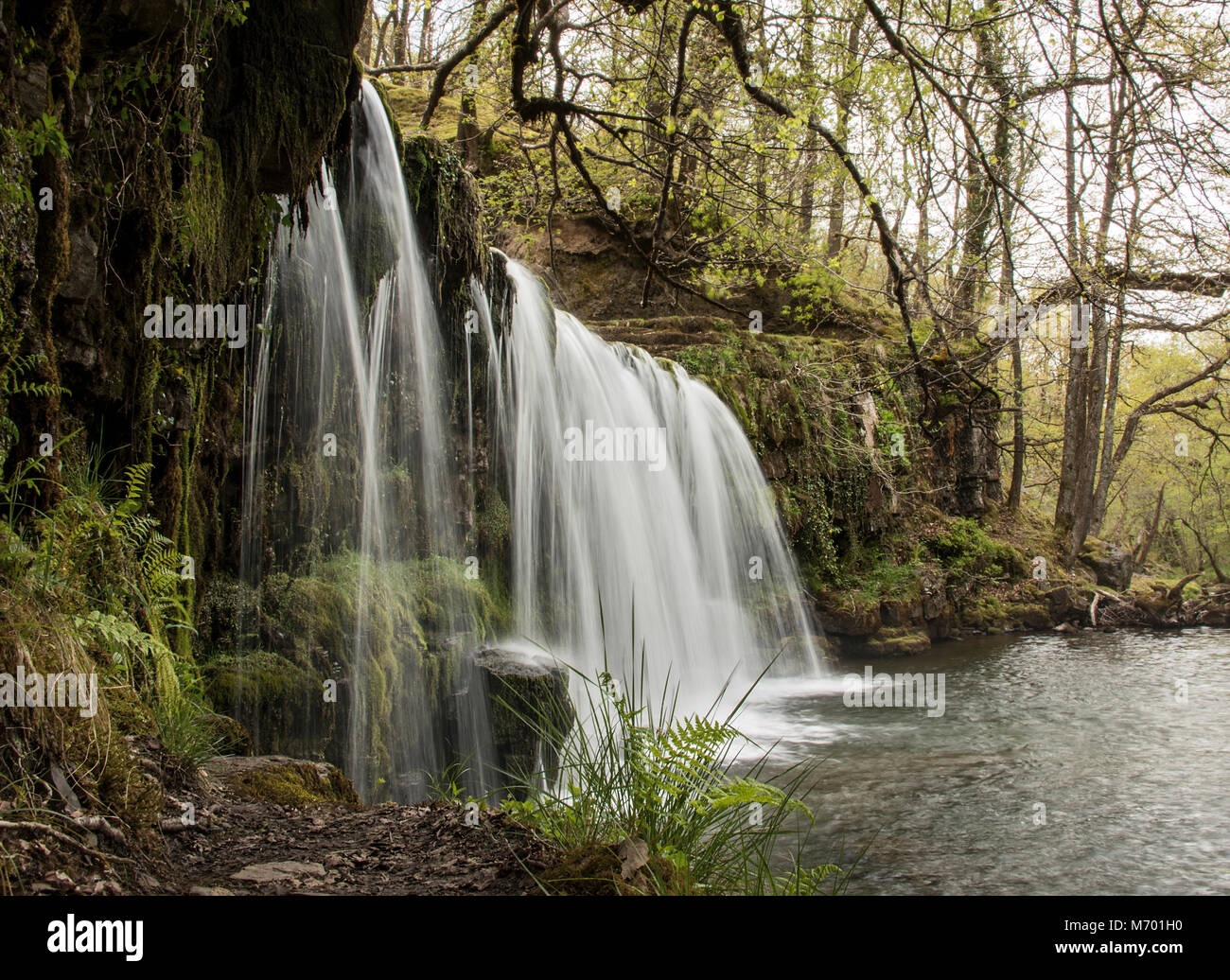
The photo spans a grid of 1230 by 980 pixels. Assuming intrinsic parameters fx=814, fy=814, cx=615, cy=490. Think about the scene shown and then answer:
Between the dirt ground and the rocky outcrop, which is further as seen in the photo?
the rocky outcrop

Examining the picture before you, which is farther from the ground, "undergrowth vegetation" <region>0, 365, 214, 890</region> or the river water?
"undergrowth vegetation" <region>0, 365, 214, 890</region>

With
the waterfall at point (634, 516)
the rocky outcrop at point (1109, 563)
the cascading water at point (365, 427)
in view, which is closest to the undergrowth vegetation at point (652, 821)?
the cascading water at point (365, 427)

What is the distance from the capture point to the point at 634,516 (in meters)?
11.5

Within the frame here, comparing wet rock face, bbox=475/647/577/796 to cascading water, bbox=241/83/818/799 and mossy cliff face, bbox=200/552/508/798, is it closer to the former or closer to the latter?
cascading water, bbox=241/83/818/799

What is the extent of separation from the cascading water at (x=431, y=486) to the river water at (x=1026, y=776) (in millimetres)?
1688

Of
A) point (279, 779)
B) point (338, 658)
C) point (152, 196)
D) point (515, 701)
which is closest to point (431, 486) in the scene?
point (338, 658)

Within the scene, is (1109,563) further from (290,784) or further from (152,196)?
(152,196)

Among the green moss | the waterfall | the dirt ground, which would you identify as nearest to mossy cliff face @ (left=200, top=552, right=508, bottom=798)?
the green moss

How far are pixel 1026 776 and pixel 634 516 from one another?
231 inches

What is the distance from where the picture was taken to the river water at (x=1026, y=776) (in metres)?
5.25

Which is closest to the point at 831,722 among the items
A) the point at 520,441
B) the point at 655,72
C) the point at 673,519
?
the point at 673,519

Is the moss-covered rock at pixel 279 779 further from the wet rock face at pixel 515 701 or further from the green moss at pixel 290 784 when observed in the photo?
the wet rock face at pixel 515 701

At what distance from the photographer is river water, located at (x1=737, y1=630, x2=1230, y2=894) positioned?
5.25m

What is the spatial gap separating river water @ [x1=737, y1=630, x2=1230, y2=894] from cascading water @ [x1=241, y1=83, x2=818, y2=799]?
1688 millimetres
